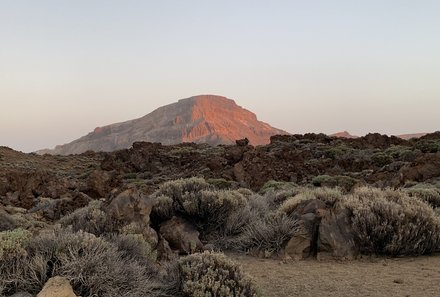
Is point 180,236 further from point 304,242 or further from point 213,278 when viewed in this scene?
point 213,278

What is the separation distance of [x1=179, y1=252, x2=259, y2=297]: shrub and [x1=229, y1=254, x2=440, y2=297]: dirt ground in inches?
26.7

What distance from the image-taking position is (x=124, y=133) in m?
165

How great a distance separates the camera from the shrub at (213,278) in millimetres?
4648

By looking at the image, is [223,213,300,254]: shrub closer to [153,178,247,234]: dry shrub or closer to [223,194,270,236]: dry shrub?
[223,194,270,236]: dry shrub

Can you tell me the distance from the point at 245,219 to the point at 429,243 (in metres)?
3.41

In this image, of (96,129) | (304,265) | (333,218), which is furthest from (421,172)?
(96,129)

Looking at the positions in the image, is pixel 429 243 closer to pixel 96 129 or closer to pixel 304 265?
pixel 304 265

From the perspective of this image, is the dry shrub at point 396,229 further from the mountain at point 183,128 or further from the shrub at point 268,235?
the mountain at point 183,128

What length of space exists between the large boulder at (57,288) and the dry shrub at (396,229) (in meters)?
5.23

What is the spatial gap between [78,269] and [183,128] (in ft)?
484

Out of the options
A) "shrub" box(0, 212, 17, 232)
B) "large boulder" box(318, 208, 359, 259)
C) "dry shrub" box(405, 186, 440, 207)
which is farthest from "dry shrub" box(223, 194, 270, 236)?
"shrub" box(0, 212, 17, 232)

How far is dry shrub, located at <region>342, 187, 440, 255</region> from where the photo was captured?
750 cm

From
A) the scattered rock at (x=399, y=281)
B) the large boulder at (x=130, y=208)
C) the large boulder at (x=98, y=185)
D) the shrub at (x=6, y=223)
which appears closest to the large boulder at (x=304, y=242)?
the scattered rock at (x=399, y=281)

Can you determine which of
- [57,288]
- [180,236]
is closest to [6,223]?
[180,236]
